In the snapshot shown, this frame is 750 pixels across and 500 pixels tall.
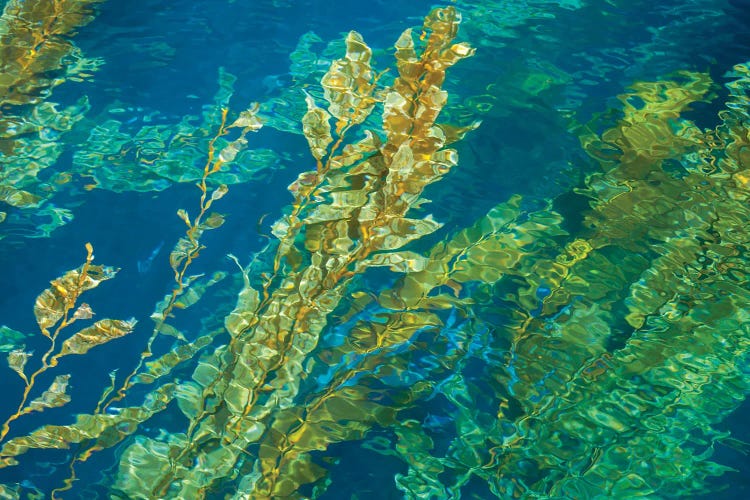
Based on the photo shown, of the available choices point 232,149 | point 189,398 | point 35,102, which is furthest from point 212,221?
point 35,102

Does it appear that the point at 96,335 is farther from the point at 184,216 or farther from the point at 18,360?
the point at 184,216

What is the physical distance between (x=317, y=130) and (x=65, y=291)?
19.5 inches

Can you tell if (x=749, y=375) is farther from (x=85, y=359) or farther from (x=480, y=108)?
(x=85, y=359)

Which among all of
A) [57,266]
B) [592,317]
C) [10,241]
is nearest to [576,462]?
[592,317]

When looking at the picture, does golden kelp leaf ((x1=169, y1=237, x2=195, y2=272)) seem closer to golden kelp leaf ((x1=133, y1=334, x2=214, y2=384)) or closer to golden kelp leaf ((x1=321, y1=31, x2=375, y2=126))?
golden kelp leaf ((x1=133, y1=334, x2=214, y2=384))

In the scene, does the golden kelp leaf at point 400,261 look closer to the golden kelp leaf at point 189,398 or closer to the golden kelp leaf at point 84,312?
the golden kelp leaf at point 189,398

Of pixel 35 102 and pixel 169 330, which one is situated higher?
pixel 35 102

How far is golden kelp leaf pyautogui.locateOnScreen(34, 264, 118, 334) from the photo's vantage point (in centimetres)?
95

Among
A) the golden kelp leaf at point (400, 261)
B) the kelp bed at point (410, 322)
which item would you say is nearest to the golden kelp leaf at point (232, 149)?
the kelp bed at point (410, 322)

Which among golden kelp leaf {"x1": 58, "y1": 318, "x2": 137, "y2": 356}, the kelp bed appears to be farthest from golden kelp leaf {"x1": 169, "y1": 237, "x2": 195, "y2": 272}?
golden kelp leaf {"x1": 58, "y1": 318, "x2": 137, "y2": 356}

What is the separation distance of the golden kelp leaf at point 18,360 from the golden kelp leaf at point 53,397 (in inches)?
1.7

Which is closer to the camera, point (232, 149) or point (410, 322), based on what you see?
point (410, 322)

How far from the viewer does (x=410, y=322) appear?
0.96m

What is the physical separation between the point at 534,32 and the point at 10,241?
110 centimetres
